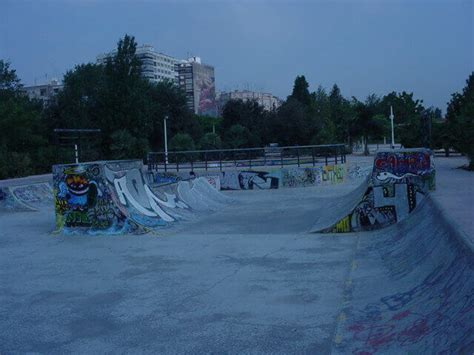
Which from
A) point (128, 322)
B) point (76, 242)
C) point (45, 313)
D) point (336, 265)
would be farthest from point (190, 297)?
point (76, 242)

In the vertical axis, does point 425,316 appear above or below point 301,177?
below

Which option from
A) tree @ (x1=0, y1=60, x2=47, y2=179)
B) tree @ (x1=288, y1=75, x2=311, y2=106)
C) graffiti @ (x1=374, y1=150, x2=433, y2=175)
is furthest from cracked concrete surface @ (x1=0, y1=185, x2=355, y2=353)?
tree @ (x1=288, y1=75, x2=311, y2=106)

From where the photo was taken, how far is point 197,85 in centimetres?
13625

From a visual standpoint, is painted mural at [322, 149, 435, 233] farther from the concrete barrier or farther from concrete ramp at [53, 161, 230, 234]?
the concrete barrier

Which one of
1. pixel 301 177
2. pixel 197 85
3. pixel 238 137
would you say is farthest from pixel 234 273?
pixel 197 85

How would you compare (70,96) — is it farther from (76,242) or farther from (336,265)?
(336,265)

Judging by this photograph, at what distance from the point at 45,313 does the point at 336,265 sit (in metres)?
5.06

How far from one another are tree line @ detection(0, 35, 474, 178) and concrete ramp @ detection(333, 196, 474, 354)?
1162 inches

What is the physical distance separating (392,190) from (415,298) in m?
6.98

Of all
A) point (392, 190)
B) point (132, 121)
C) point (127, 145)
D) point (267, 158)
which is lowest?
point (392, 190)

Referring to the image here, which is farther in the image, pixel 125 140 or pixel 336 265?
pixel 125 140

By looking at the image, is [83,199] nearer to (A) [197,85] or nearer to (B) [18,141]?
(B) [18,141]

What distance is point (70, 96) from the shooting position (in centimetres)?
5303

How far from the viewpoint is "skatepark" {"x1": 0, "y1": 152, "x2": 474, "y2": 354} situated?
564cm
